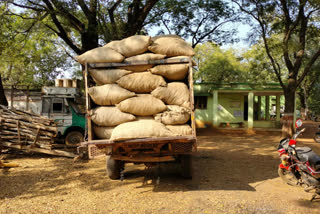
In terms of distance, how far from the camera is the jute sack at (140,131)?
3.89 meters

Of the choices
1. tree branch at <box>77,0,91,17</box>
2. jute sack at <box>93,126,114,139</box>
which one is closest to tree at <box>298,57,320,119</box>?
tree branch at <box>77,0,91,17</box>

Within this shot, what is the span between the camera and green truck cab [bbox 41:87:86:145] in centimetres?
945

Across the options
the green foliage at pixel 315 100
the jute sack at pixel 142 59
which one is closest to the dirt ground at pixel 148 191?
the jute sack at pixel 142 59

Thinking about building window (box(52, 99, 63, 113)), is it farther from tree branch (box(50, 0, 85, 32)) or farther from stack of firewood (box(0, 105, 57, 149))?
tree branch (box(50, 0, 85, 32))

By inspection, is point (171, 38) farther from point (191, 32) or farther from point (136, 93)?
point (191, 32)

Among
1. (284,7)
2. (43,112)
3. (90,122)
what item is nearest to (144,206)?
(90,122)

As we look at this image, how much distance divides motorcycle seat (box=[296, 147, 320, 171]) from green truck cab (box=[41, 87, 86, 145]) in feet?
24.4

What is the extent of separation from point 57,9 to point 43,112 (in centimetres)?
391

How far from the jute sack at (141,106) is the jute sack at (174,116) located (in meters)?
0.11

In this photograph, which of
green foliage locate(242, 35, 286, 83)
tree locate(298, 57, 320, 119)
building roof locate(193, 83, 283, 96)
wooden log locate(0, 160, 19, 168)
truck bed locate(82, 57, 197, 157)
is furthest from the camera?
tree locate(298, 57, 320, 119)

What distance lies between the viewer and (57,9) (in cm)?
919

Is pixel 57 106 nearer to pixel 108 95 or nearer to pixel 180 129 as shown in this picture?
pixel 108 95

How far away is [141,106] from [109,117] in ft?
1.99

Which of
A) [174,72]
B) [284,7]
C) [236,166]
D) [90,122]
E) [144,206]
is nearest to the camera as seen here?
[144,206]
